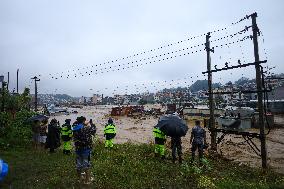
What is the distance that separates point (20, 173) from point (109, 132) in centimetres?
643

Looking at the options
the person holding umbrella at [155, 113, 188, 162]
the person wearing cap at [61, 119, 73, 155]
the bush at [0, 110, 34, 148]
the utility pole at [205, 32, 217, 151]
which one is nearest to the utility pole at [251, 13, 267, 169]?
the person holding umbrella at [155, 113, 188, 162]

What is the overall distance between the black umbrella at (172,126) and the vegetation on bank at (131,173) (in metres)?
1.38

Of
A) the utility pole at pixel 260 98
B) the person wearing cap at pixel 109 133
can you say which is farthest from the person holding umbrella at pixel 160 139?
the utility pole at pixel 260 98

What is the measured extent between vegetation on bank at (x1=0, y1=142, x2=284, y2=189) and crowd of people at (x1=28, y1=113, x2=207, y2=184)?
0.46 metres

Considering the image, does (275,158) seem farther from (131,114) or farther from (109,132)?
(131,114)

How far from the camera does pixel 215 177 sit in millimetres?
11531

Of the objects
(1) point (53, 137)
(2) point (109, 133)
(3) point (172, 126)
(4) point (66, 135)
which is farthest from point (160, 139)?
(1) point (53, 137)

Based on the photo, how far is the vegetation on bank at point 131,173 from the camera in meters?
10.2

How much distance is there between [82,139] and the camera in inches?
412

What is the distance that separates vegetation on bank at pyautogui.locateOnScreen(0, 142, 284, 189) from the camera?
10.2m

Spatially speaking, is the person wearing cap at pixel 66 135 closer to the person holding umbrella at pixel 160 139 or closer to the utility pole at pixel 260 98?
the person holding umbrella at pixel 160 139

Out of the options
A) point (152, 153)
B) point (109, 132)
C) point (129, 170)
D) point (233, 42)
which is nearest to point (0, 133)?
point (109, 132)

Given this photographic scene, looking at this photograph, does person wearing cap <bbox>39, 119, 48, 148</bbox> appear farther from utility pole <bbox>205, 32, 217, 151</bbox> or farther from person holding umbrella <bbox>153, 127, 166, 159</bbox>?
utility pole <bbox>205, 32, 217, 151</bbox>

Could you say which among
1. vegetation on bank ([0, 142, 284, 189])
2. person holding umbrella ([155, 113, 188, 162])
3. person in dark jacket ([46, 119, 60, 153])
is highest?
person holding umbrella ([155, 113, 188, 162])
